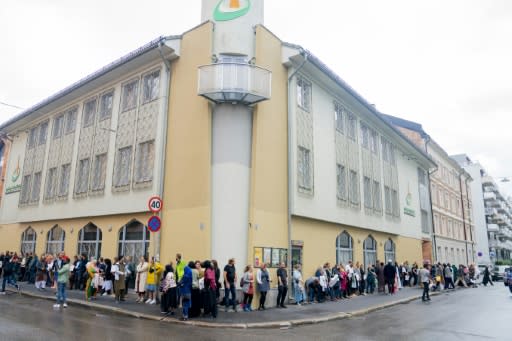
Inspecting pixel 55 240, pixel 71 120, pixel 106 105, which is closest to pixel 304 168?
pixel 106 105

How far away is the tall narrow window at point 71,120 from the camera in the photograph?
22667mm

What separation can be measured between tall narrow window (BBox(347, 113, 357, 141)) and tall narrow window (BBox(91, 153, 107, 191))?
1291cm

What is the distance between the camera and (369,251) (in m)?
23.6

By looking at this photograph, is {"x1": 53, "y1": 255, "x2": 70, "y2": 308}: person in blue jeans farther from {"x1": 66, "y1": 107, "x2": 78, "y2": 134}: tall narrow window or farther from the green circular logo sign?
{"x1": 66, "y1": 107, "x2": 78, "y2": 134}: tall narrow window

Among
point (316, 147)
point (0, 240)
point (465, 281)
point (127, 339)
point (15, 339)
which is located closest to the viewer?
point (15, 339)

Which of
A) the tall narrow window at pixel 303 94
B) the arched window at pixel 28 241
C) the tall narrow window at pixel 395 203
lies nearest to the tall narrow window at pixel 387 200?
the tall narrow window at pixel 395 203

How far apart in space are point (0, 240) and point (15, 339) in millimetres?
22764

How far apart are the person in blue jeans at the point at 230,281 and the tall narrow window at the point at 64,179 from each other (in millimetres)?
12711

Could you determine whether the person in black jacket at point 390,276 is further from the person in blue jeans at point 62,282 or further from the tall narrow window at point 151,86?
the person in blue jeans at point 62,282

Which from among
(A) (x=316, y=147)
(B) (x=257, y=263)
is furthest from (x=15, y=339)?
(A) (x=316, y=147)

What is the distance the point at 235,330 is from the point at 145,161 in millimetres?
9301

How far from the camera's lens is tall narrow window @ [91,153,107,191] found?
63.8ft

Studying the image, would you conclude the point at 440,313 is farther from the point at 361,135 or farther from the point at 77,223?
the point at 77,223

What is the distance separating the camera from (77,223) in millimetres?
20422
